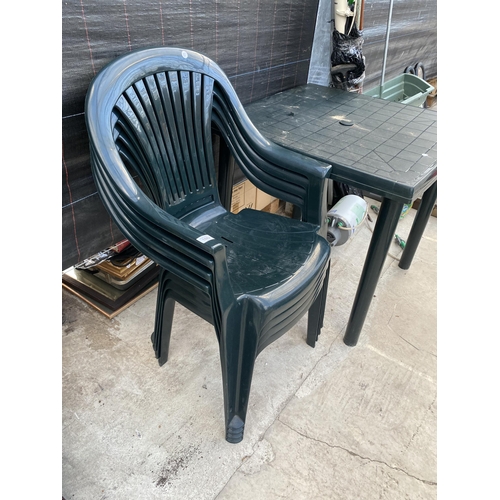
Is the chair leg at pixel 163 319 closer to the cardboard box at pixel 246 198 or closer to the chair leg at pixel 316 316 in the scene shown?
the chair leg at pixel 316 316

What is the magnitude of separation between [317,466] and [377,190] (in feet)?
3.52

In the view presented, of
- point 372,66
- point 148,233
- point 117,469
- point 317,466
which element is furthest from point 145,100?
Answer: point 372,66

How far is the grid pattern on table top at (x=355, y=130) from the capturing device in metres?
1.59

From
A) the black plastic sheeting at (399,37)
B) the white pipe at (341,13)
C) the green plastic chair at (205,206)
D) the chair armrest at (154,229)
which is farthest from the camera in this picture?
the black plastic sheeting at (399,37)

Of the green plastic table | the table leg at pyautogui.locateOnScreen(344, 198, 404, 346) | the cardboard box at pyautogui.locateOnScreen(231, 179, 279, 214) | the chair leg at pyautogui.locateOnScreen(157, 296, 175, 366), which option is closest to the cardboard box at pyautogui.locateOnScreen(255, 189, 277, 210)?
the cardboard box at pyautogui.locateOnScreen(231, 179, 279, 214)

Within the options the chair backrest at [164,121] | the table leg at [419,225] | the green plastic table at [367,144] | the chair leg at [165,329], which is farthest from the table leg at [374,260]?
the chair leg at [165,329]

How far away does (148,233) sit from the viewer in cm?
119

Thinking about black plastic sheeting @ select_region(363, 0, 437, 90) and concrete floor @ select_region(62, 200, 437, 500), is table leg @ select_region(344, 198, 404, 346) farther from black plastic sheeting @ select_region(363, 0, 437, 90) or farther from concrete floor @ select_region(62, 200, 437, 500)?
Answer: black plastic sheeting @ select_region(363, 0, 437, 90)

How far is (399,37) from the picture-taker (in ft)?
13.1

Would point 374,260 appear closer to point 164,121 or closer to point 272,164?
point 272,164

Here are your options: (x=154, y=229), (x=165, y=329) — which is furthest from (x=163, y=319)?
(x=154, y=229)

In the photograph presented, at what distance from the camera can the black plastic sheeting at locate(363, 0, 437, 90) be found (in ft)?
10.7

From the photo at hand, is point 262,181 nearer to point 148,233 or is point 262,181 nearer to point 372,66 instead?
point 148,233

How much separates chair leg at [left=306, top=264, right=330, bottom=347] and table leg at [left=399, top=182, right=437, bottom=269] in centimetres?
89
